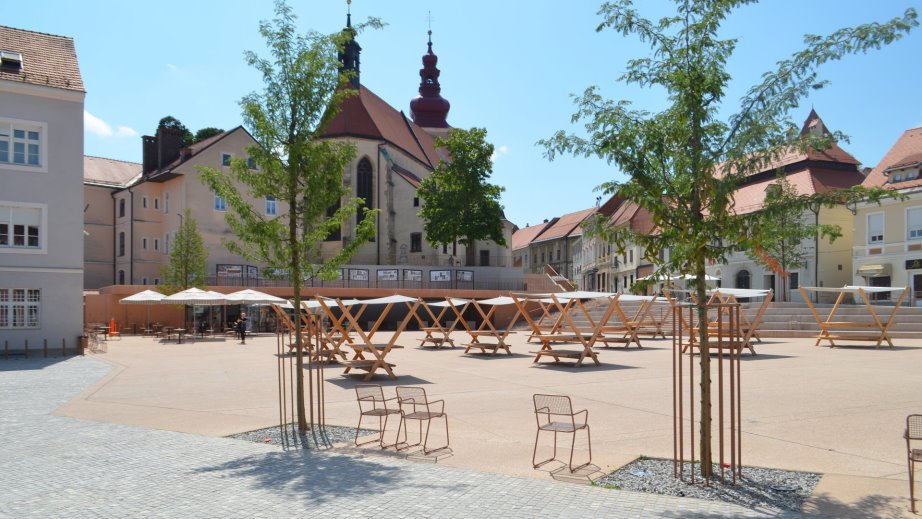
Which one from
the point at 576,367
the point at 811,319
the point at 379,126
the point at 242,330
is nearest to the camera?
the point at 576,367

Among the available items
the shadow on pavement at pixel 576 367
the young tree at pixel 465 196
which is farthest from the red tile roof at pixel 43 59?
the young tree at pixel 465 196

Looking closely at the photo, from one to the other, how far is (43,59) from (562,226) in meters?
83.0

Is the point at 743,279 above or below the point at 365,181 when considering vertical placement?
below

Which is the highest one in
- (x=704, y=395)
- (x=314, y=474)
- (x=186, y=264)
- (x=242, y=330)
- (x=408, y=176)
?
(x=408, y=176)

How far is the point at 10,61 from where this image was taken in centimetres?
2838

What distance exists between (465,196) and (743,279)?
68.0 feet

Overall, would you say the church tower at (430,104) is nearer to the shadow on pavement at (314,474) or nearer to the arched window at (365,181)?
the arched window at (365,181)

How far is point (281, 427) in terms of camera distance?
1114cm

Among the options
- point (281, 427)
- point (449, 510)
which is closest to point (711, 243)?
point (449, 510)

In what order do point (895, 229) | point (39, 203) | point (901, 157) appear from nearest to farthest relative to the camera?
point (39, 203)
point (895, 229)
point (901, 157)

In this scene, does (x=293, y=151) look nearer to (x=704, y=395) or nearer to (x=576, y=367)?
(x=704, y=395)

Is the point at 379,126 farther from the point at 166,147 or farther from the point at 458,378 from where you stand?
the point at 458,378

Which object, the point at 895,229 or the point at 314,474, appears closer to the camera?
the point at 314,474

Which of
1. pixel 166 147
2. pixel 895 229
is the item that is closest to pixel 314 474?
pixel 895 229
